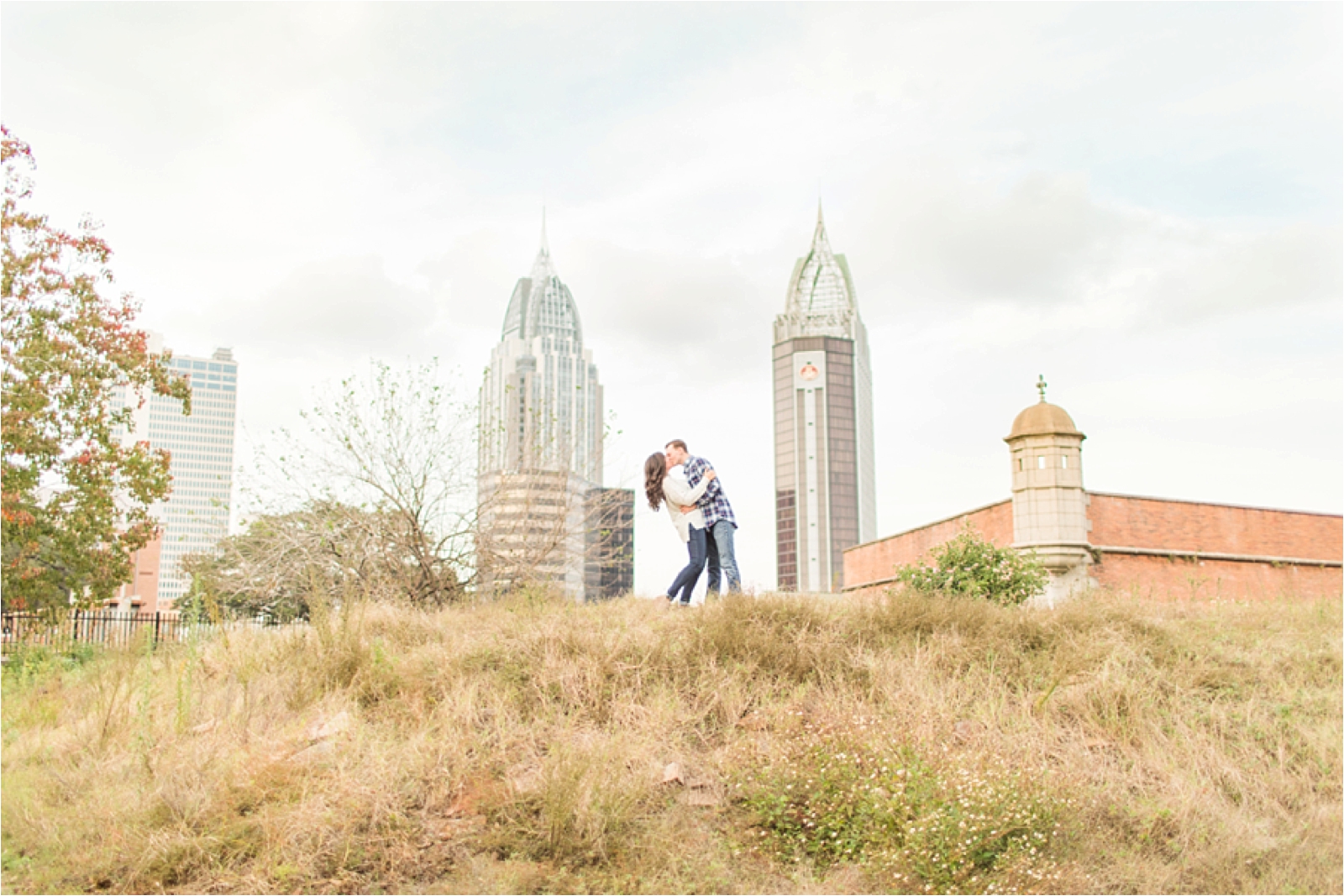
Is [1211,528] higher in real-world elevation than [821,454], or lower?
lower

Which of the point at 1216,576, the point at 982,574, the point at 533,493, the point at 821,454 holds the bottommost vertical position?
the point at 982,574

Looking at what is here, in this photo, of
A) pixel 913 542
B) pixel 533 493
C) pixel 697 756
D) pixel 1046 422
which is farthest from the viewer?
pixel 913 542

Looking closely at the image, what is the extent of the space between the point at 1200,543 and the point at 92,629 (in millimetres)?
20885

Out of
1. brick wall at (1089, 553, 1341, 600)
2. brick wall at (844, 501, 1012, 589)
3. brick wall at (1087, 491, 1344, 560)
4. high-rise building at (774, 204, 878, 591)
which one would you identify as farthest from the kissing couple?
high-rise building at (774, 204, 878, 591)

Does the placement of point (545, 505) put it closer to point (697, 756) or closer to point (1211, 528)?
point (697, 756)

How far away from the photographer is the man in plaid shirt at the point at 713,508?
9.47 metres

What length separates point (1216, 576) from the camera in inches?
796

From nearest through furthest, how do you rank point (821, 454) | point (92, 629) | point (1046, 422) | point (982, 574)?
point (982, 574)
point (92, 629)
point (1046, 422)
point (821, 454)

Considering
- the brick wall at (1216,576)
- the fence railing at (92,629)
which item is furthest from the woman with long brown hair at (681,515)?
the brick wall at (1216,576)

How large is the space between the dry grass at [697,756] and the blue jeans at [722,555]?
72 centimetres

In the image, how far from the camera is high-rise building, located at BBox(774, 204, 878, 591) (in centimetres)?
17038

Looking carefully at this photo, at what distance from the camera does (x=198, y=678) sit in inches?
316

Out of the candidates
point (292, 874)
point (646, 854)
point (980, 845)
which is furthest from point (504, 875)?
point (980, 845)

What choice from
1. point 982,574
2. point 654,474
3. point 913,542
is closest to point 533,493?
point 654,474
